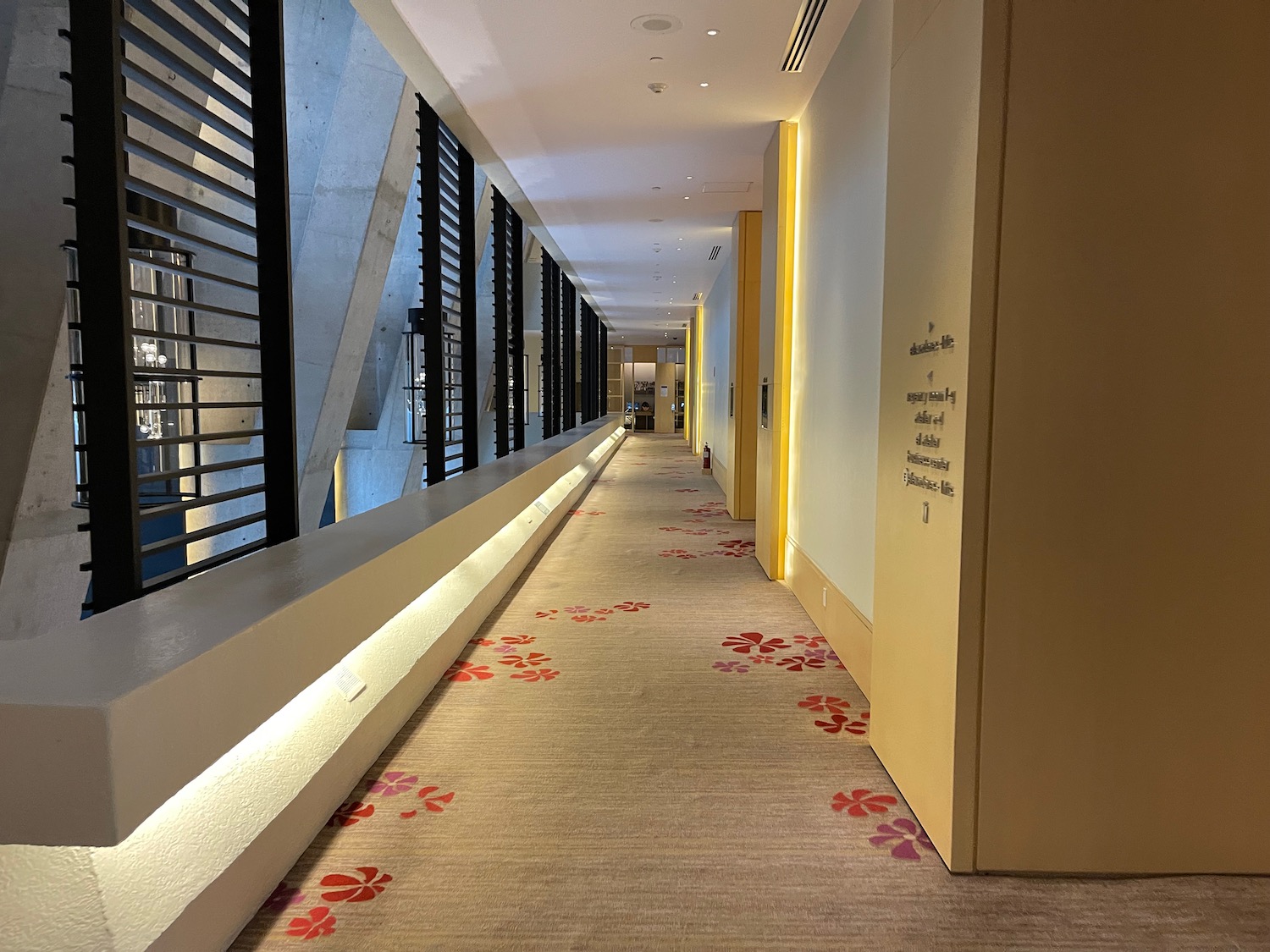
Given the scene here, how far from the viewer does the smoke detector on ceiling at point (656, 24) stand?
3.88 metres

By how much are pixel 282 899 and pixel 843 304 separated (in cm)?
344

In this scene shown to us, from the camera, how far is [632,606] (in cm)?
512

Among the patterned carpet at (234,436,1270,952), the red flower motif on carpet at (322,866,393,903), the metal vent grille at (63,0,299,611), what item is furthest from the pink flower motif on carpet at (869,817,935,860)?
the metal vent grille at (63,0,299,611)

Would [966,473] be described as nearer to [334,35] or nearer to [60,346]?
[60,346]

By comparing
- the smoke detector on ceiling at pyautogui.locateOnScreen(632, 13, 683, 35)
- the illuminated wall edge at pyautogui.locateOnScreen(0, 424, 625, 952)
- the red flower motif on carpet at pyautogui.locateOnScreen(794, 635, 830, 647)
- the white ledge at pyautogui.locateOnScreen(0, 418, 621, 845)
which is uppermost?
the smoke detector on ceiling at pyautogui.locateOnScreen(632, 13, 683, 35)

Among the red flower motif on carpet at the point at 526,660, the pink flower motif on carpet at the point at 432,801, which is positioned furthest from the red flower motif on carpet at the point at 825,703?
the pink flower motif on carpet at the point at 432,801

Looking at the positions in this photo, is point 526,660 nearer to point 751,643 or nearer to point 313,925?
point 751,643

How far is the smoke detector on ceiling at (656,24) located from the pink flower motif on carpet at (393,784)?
11.1ft

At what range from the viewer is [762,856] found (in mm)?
2330

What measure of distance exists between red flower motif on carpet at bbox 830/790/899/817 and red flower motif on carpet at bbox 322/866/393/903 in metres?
1.35

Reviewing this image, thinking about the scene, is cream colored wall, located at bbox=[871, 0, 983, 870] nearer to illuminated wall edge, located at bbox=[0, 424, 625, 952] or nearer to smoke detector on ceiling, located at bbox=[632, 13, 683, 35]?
smoke detector on ceiling, located at bbox=[632, 13, 683, 35]

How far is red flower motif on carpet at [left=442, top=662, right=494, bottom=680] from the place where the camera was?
3803mm

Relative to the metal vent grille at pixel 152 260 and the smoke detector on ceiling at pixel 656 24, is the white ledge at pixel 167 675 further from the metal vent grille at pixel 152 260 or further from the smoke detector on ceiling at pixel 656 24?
the smoke detector on ceiling at pixel 656 24

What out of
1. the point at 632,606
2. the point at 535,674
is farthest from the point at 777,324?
the point at 535,674
